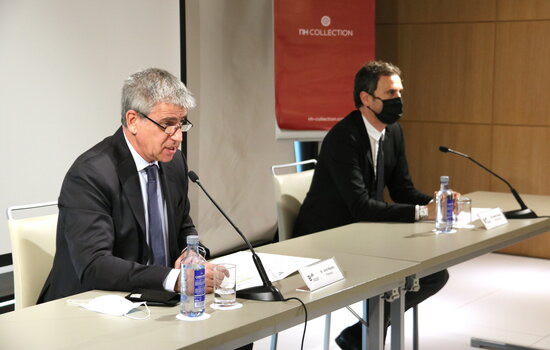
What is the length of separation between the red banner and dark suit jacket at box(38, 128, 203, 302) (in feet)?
9.58

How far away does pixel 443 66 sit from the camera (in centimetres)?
645

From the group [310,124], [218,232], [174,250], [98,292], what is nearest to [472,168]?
[310,124]

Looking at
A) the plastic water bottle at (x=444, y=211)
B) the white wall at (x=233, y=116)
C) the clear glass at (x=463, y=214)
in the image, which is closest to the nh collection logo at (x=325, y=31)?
the white wall at (x=233, y=116)

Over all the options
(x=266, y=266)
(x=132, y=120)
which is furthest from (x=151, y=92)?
(x=266, y=266)

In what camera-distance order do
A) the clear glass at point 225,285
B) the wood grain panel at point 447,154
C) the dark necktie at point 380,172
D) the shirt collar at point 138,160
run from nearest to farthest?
the clear glass at point 225,285, the shirt collar at point 138,160, the dark necktie at point 380,172, the wood grain panel at point 447,154

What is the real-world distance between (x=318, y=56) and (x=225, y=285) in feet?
12.2

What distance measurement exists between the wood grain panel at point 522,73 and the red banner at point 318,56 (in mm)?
990

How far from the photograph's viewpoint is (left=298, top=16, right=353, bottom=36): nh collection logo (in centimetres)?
568

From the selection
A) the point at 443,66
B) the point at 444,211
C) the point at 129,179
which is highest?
the point at 443,66

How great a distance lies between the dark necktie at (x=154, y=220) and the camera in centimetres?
275

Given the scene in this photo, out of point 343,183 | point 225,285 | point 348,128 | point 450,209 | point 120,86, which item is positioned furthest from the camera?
point 120,86

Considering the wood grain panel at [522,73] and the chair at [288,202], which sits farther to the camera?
the wood grain panel at [522,73]

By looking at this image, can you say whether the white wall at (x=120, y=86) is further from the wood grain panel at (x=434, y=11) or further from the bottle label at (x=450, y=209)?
the bottle label at (x=450, y=209)

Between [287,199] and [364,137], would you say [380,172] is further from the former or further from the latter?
[287,199]
